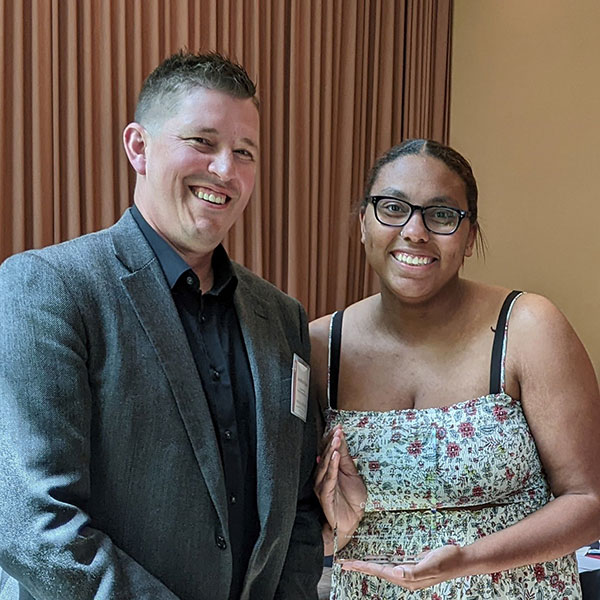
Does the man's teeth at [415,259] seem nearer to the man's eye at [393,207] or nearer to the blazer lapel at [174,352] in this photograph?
the man's eye at [393,207]

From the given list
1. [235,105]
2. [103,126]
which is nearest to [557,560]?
[235,105]

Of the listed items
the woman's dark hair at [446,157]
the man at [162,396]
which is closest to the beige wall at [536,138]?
the woman's dark hair at [446,157]

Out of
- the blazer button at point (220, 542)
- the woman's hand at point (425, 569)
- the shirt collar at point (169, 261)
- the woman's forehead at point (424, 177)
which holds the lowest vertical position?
the woman's hand at point (425, 569)

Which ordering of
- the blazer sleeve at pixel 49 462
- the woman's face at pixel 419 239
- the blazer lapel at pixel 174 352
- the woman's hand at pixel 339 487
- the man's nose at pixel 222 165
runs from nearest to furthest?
the blazer sleeve at pixel 49 462, the blazer lapel at pixel 174 352, the man's nose at pixel 222 165, the woman's hand at pixel 339 487, the woman's face at pixel 419 239

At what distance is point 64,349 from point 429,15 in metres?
4.02

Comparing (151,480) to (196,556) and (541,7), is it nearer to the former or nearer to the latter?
(196,556)

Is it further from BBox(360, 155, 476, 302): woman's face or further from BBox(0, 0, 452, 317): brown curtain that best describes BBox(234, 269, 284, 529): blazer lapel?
BBox(0, 0, 452, 317): brown curtain

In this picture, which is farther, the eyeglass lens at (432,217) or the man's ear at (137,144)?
the eyeglass lens at (432,217)

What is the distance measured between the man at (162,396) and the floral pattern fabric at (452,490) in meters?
0.21

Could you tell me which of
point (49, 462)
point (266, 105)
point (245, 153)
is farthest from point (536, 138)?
point (49, 462)

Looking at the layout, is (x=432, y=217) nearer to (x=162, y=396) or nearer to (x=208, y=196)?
(x=208, y=196)

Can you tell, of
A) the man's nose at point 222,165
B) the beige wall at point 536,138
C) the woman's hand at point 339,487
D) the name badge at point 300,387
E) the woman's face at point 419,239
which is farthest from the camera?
the beige wall at point 536,138

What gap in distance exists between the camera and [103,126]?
3.31m

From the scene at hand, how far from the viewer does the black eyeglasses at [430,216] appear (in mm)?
1914
